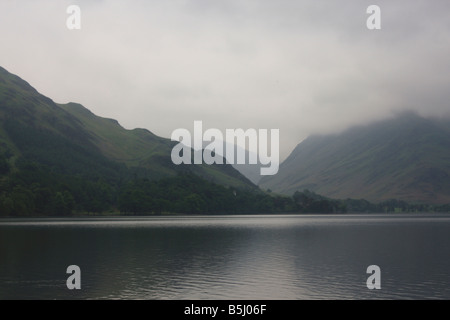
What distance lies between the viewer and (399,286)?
54.8m

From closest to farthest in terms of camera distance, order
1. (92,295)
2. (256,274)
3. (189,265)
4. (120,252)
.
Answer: (92,295) < (256,274) < (189,265) < (120,252)

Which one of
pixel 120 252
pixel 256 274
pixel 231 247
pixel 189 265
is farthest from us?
pixel 231 247

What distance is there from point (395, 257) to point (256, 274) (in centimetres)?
3197

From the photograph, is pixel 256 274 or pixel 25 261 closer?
pixel 256 274

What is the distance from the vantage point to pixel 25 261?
74562 millimetres
